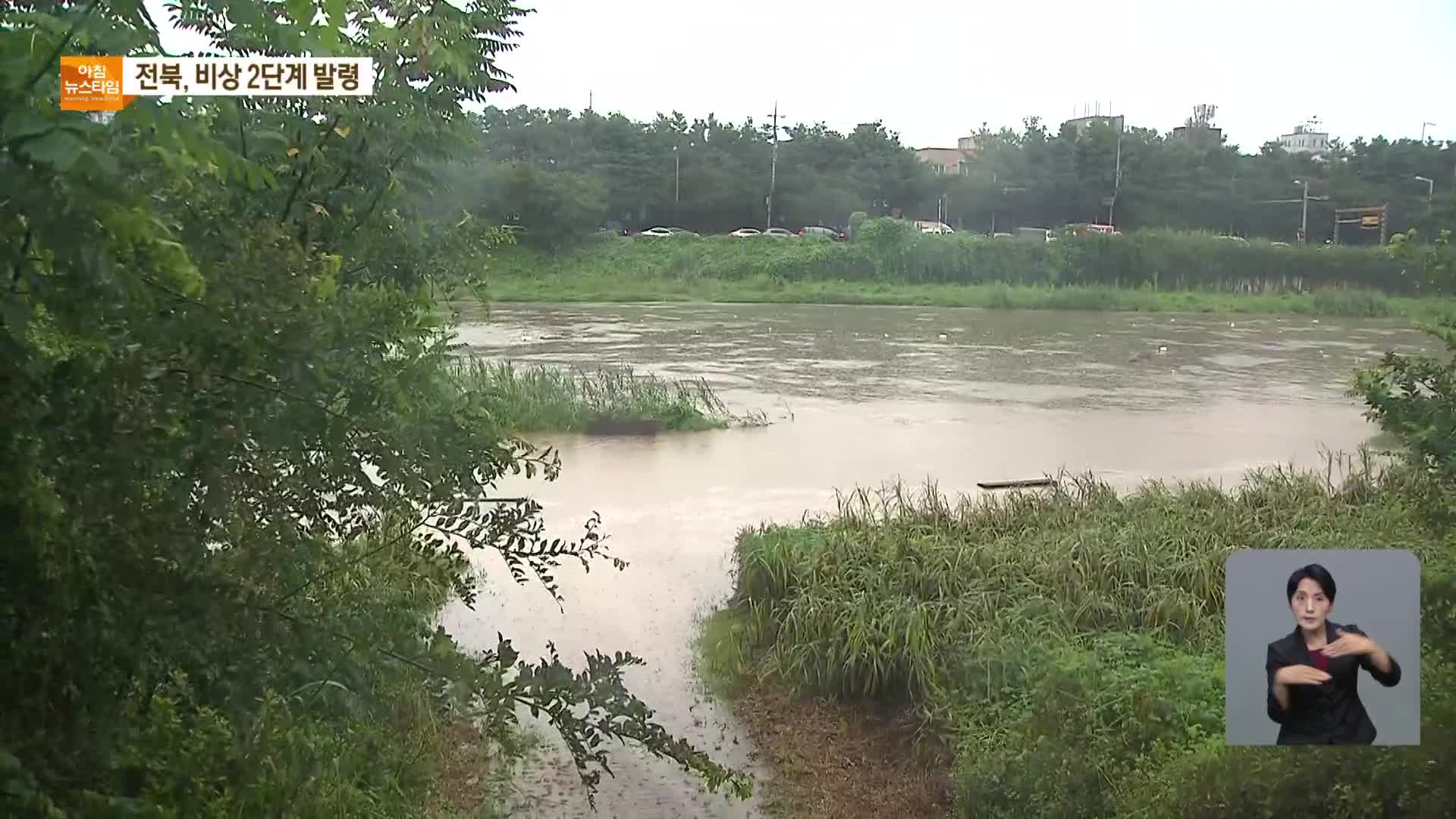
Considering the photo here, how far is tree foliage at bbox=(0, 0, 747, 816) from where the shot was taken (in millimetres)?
1242

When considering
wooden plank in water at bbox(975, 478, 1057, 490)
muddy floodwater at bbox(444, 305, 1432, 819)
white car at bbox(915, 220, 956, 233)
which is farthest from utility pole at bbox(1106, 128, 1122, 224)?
wooden plank in water at bbox(975, 478, 1057, 490)

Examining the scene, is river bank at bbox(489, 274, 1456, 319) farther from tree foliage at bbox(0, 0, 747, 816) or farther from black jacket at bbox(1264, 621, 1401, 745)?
tree foliage at bbox(0, 0, 747, 816)

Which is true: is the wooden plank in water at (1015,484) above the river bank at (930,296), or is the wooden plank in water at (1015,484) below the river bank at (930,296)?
below

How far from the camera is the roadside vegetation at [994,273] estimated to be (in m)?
5.50

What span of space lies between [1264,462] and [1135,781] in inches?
196

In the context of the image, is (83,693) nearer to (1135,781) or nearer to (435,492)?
(435,492)

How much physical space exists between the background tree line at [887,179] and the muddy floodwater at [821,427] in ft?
2.24

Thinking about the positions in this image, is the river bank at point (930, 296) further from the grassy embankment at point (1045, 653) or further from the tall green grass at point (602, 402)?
the grassy embankment at point (1045, 653)

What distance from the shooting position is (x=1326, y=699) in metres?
1.91

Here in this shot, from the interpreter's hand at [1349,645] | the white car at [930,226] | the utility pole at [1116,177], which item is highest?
the utility pole at [1116,177]

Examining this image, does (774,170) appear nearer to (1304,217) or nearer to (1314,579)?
(1304,217)

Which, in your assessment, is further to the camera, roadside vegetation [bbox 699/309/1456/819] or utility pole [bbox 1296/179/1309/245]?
utility pole [bbox 1296/179/1309/245]

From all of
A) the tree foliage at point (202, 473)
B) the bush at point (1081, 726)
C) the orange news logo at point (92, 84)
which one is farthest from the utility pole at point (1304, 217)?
the orange news logo at point (92, 84)

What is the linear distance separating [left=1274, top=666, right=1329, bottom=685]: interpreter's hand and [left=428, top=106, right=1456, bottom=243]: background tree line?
3.30 feet
